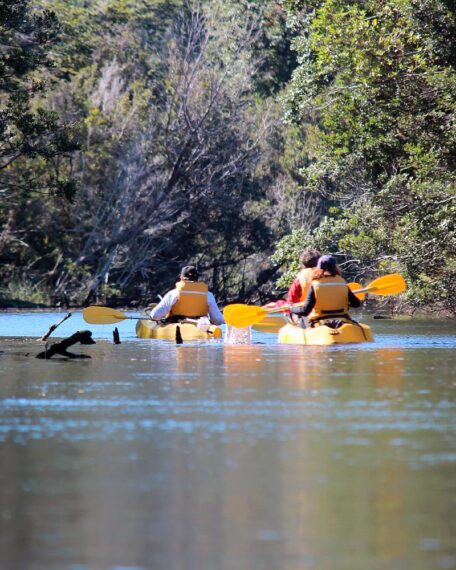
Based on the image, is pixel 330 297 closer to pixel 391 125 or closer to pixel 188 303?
pixel 188 303

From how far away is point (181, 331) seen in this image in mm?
23828

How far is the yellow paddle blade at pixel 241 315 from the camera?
2391 cm

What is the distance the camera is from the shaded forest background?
28.9 metres

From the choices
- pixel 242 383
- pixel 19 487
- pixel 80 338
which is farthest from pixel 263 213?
pixel 19 487

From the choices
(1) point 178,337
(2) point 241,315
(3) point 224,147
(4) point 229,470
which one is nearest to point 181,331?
(1) point 178,337

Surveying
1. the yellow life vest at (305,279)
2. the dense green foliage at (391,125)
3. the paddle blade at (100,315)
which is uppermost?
the dense green foliage at (391,125)

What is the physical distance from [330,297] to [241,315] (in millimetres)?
2876

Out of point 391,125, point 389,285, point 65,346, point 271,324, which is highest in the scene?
point 391,125

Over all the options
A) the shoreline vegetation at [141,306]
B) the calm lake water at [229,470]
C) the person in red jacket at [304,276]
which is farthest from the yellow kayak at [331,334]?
the shoreline vegetation at [141,306]

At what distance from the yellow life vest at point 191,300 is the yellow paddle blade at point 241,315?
0.38 m

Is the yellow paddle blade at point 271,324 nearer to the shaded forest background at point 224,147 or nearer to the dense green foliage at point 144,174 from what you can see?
the shaded forest background at point 224,147

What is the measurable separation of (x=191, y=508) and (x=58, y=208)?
36164 millimetres

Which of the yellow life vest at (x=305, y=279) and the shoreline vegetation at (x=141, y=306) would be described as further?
the shoreline vegetation at (x=141, y=306)

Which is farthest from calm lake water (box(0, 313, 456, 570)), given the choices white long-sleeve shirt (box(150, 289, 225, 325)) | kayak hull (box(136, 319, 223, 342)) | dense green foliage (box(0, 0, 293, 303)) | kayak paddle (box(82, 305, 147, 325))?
dense green foliage (box(0, 0, 293, 303))
